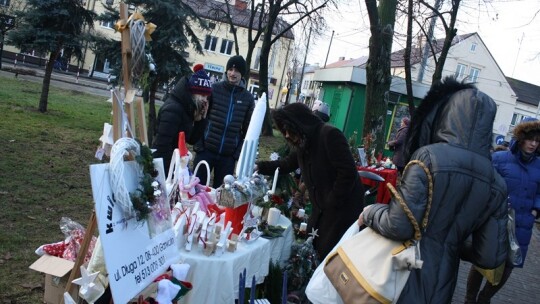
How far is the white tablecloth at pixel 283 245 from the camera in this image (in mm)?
3705

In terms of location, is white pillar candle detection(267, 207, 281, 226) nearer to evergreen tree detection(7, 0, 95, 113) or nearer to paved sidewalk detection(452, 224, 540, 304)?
paved sidewalk detection(452, 224, 540, 304)

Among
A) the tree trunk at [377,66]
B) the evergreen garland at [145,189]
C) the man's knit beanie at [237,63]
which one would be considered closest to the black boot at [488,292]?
the man's knit beanie at [237,63]

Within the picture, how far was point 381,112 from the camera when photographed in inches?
391

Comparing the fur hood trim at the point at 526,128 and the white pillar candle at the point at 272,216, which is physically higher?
the fur hood trim at the point at 526,128

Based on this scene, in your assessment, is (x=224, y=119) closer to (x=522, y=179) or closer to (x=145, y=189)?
(x=145, y=189)

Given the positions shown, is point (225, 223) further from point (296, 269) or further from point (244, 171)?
point (296, 269)

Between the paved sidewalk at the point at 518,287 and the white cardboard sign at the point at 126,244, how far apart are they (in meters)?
4.06

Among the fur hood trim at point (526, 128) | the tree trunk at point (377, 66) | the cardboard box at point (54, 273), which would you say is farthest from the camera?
the tree trunk at point (377, 66)

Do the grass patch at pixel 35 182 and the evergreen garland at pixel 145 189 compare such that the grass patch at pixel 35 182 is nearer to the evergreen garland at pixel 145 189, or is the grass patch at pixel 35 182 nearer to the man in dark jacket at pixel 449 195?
the evergreen garland at pixel 145 189

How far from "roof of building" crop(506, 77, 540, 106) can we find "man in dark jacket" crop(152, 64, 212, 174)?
49.0 metres

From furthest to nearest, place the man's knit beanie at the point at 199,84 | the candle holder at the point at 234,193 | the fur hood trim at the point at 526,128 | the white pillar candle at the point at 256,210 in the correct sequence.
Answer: the fur hood trim at the point at 526,128 < the man's knit beanie at the point at 199,84 < the white pillar candle at the point at 256,210 < the candle holder at the point at 234,193

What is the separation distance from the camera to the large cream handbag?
2250 millimetres

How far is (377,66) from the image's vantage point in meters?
9.55

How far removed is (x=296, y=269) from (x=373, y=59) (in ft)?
21.4
